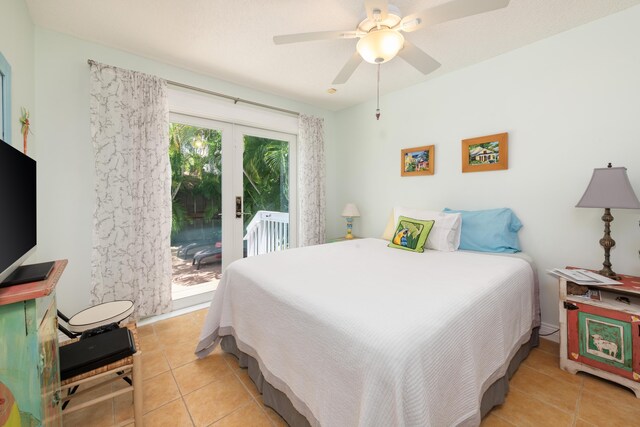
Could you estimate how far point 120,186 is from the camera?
2.45m

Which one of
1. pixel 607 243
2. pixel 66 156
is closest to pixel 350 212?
pixel 607 243

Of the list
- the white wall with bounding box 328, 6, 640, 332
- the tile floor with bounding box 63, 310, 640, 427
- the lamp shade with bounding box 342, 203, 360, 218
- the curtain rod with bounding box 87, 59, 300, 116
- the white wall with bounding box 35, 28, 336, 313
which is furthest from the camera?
the lamp shade with bounding box 342, 203, 360, 218

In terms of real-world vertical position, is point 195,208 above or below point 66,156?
below

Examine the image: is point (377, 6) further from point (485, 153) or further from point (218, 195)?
point (218, 195)

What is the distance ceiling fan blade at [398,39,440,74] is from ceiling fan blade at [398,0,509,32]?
7.5 inches

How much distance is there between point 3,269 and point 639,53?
380 cm

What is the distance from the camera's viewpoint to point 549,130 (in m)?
2.32

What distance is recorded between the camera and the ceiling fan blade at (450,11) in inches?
55.1

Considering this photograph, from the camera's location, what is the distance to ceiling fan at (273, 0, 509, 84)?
4.77 feet

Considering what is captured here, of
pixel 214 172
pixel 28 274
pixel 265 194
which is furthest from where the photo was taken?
pixel 265 194

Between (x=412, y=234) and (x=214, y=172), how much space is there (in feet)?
7.89

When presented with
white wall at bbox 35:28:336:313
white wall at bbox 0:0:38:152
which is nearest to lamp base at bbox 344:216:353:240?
white wall at bbox 35:28:336:313

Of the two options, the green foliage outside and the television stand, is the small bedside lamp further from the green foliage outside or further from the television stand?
the television stand

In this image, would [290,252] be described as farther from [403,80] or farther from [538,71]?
[538,71]
